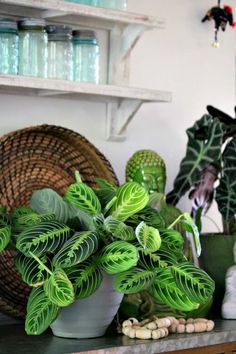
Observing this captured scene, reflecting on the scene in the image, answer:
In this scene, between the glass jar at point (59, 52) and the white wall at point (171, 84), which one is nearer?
the glass jar at point (59, 52)

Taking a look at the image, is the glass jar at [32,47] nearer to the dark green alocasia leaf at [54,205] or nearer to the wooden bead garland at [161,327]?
the dark green alocasia leaf at [54,205]

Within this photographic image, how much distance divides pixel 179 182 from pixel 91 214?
63cm

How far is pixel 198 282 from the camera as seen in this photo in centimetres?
190

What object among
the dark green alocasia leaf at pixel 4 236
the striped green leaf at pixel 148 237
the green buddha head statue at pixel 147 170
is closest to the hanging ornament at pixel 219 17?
the green buddha head statue at pixel 147 170

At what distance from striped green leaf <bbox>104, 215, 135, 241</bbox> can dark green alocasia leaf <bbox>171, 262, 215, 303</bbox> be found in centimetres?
12

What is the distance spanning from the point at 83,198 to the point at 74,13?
532 millimetres

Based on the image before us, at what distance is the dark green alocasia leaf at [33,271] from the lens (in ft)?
6.19

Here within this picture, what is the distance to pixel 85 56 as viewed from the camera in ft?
7.70

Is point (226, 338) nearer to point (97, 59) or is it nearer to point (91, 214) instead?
point (91, 214)

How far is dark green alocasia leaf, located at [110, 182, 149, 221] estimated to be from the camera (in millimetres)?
1928

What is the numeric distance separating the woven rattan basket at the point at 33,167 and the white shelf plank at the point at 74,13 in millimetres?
289

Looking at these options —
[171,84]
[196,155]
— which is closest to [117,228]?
[196,155]

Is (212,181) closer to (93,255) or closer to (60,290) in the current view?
(93,255)

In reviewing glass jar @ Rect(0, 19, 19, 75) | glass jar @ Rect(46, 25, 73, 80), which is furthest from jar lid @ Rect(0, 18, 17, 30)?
glass jar @ Rect(46, 25, 73, 80)
